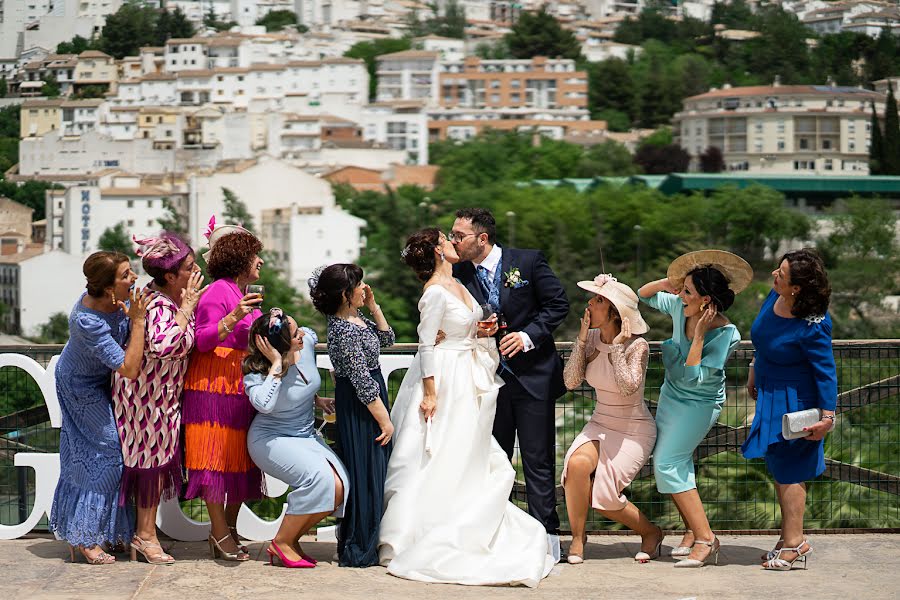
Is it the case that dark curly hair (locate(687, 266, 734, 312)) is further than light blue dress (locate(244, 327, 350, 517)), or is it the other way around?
dark curly hair (locate(687, 266, 734, 312))

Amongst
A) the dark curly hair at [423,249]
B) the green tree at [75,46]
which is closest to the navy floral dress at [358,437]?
the dark curly hair at [423,249]

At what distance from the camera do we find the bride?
14.5 ft

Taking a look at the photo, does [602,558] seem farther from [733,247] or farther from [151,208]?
[151,208]

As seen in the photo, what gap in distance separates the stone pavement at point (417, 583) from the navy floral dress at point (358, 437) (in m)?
0.10

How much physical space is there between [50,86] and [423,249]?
10960 centimetres

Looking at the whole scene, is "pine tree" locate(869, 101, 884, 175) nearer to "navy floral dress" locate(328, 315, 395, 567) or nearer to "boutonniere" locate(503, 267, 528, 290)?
"boutonniere" locate(503, 267, 528, 290)

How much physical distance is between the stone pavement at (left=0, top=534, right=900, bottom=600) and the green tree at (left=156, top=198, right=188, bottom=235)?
69618 mm

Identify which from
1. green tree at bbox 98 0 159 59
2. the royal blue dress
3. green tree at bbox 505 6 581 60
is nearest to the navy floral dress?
the royal blue dress

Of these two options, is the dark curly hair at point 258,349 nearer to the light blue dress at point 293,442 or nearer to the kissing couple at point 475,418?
the light blue dress at point 293,442

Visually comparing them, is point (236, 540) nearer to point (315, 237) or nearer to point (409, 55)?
point (315, 237)

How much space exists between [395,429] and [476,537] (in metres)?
0.48

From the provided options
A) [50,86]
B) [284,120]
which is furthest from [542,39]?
[50,86]

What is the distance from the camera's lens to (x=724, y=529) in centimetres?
512

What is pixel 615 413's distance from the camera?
4672 millimetres
